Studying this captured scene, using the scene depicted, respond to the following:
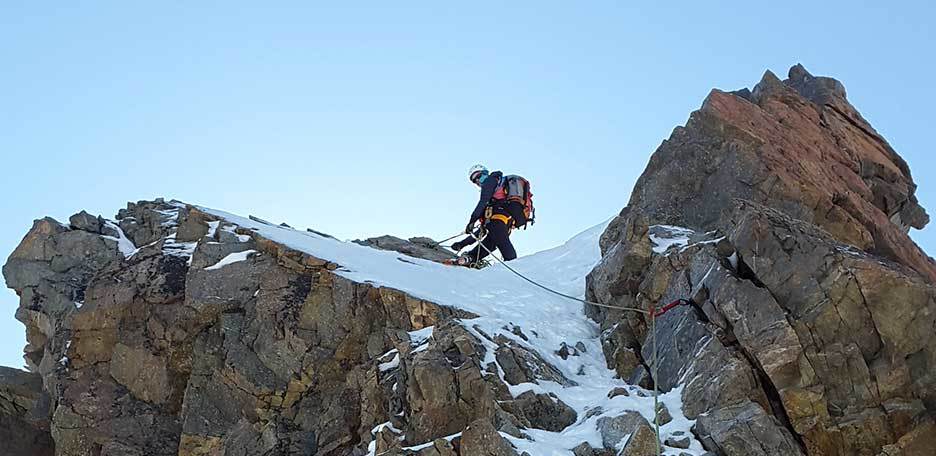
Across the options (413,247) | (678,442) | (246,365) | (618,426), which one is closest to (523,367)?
(618,426)

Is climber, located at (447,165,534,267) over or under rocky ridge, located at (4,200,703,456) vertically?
over

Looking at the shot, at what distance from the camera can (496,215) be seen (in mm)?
22859

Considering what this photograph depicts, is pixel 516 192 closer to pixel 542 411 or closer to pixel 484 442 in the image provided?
pixel 542 411

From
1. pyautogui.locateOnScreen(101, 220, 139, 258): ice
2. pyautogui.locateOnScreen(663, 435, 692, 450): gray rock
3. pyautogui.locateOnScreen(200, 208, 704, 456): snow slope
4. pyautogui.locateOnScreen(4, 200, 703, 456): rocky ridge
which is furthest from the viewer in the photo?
pyautogui.locateOnScreen(101, 220, 139, 258): ice

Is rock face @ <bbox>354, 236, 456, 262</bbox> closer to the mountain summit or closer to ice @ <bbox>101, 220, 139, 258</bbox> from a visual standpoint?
the mountain summit

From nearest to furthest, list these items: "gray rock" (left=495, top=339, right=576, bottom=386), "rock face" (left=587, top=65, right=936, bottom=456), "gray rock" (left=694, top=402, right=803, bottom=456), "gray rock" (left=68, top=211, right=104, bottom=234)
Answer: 1. "gray rock" (left=694, top=402, right=803, bottom=456)
2. "rock face" (left=587, top=65, right=936, bottom=456)
3. "gray rock" (left=495, top=339, right=576, bottom=386)
4. "gray rock" (left=68, top=211, right=104, bottom=234)

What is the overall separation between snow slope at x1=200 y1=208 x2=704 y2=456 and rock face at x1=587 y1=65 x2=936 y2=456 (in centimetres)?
44

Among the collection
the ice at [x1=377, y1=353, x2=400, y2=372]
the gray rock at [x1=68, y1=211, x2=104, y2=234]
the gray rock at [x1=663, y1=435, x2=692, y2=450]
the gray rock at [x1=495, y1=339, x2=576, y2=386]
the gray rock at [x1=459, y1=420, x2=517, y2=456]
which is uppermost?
the gray rock at [x1=68, y1=211, x2=104, y2=234]

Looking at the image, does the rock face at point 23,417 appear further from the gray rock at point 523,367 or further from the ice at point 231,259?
the gray rock at point 523,367

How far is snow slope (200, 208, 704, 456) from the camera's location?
1309 centimetres

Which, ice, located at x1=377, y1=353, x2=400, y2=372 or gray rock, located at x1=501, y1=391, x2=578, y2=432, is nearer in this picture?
gray rock, located at x1=501, y1=391, x2=578, y2=432

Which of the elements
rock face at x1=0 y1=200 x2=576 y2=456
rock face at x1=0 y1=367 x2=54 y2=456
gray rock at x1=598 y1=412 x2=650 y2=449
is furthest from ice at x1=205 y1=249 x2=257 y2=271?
gray rock at x1=598 y1=412 x2=650 y2=449

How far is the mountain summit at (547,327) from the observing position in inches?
502

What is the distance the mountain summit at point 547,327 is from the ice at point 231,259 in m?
0.06
